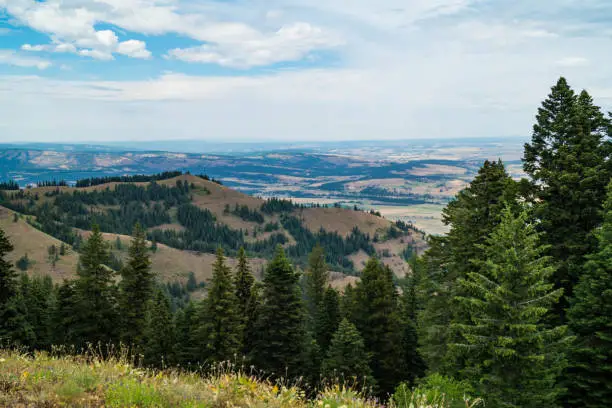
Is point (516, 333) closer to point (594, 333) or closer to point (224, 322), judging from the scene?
point (594, 333)

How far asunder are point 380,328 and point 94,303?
85.0 feet

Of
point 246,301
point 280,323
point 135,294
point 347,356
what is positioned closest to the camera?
point 347,356

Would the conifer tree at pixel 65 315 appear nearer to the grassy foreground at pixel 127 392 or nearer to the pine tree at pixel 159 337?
the pine tree at pixel 159 337

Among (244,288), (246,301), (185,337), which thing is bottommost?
(185,337)

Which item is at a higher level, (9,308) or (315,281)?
(9,308)

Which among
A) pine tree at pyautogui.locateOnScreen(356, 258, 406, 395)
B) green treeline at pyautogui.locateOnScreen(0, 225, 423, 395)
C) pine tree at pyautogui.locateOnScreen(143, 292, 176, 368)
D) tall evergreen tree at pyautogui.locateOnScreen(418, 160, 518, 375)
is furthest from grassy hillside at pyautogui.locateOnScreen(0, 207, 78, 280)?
tall evergreen tree at pyautogui.locateOnScreen(418, 160, 518, 375)

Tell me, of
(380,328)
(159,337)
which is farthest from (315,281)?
(159,337)

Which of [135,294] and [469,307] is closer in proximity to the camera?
[469,307]

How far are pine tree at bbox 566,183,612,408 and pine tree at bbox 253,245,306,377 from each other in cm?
2071

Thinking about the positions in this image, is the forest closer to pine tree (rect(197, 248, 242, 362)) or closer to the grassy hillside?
pine tree (rect(197, 248, 242, 362))

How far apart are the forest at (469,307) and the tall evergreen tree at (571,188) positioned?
3.1 inches

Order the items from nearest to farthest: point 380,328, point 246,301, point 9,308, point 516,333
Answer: point 516,333 → point 9,308 → point 246,301 → point 380,328

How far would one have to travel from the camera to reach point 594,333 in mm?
19969

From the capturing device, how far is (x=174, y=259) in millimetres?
182875
